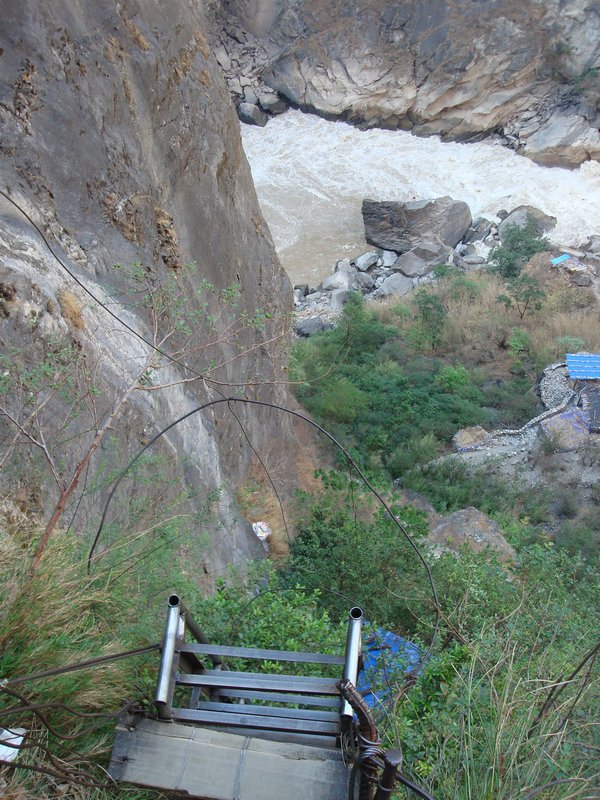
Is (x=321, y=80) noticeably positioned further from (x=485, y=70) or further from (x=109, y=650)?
(x=109, y=650)

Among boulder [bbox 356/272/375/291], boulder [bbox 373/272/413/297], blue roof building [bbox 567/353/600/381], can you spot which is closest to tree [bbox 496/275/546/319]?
blue roof building [bbox 567/353/600/381]

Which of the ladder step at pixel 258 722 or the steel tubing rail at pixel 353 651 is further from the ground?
the steel tubing rail at pixel 353 651

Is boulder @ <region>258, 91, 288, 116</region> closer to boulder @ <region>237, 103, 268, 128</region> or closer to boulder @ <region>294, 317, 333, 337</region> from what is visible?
boulder @ <region>237, 103, 268, 128</region>

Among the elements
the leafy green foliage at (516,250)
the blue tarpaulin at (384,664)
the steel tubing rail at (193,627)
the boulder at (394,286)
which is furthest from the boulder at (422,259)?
the steel tubing rail at (193,627)

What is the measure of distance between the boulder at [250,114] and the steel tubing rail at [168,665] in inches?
1047

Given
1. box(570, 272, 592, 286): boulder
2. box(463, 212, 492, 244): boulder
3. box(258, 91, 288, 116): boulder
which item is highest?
box(258, 91, 288, 116): boulder

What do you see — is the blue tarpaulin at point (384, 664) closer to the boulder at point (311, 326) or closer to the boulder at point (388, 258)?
the boulder at point (311, 326)

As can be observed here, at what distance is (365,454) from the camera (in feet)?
32.4

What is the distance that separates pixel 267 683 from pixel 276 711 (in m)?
0.18

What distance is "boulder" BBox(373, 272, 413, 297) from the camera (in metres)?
17.8

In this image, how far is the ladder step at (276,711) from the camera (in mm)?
2102

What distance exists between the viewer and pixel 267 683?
2.07 m

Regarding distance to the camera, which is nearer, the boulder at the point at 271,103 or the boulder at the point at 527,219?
the boulder at the point at 527,219

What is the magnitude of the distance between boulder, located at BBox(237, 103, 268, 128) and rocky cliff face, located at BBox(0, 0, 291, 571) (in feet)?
63.0
